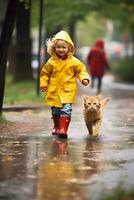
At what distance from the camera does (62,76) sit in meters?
12.3

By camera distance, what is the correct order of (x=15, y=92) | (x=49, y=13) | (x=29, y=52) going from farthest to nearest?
1. (x=49, y=13)
2. (x=29, y=52)
3. (x=15, y=92)

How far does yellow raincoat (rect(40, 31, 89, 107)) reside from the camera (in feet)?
40.3

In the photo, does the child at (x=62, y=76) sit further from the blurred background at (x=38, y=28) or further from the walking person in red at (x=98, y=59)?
the walking person in red at (x=98, y=59)

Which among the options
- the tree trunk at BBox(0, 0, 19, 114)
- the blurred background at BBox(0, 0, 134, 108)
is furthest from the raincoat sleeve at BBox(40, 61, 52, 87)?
the blurred background at BBox(0, 0, 134, 108)

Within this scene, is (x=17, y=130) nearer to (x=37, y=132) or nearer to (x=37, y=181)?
(x=37, y=132)

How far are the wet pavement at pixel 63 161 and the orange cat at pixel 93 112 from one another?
0.17 m

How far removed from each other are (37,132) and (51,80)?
1.33 m

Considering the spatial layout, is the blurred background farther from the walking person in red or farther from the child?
the child

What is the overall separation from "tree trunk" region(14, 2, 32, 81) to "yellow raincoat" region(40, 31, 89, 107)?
55.5 feet

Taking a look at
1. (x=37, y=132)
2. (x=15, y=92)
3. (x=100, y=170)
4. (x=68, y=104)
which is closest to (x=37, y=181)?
(x=100, y=170)

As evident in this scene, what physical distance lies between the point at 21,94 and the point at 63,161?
15455mm

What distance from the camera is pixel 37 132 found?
13352 mm

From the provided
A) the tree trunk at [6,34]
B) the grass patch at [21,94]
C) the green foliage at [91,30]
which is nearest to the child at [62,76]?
the tree trunk at [6,34]

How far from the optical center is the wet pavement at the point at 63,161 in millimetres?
8008
